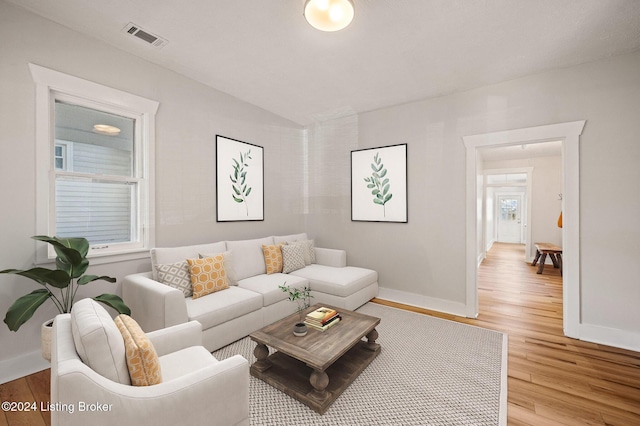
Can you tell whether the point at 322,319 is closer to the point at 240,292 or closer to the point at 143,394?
the point at 240,292

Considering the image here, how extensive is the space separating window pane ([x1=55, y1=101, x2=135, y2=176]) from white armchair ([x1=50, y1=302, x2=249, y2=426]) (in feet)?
5.70

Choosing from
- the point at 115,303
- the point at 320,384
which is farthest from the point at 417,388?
the point at 115,303

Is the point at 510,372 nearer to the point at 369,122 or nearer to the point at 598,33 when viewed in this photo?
the point at 598,33

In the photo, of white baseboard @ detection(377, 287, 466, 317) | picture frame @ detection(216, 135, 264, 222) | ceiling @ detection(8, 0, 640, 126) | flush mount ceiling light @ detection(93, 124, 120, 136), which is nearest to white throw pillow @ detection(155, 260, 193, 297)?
picture frame @ detection(216, 135, 264, 222)

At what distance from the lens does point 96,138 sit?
2.63 meters

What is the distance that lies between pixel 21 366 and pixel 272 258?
2.32 meters

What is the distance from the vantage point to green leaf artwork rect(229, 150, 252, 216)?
3.73m

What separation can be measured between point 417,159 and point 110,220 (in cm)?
364

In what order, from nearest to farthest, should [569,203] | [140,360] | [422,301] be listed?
1. [140,360]
2. [569,203]
3. [422,301]

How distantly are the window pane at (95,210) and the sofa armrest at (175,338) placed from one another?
156 cm

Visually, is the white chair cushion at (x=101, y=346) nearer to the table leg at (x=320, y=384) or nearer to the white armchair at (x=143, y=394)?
the white armchair at (x=143, y=394)

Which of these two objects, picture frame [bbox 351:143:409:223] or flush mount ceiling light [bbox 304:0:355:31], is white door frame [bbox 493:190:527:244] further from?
flush mount ceiling light [bbox 304:0:355:31]

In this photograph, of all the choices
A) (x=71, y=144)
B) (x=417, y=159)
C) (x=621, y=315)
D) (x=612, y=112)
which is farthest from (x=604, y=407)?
(x=71, y=144)

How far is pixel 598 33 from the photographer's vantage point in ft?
7.63
